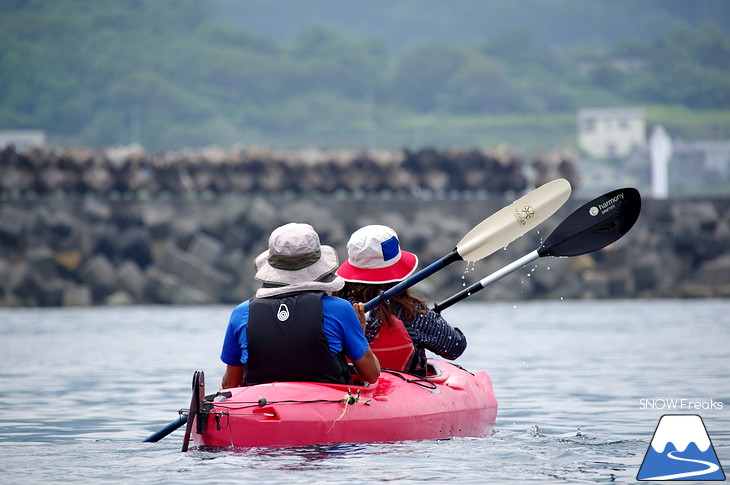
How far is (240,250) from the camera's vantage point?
2789 centimetres

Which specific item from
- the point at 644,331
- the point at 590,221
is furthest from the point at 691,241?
the point at 590,221

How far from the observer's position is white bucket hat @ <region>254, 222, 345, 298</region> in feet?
28.3

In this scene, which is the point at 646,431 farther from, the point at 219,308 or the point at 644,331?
the point at 219,308

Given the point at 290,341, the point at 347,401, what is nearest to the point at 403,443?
the point at 347,401

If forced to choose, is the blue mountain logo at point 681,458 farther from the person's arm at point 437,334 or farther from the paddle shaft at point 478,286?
the paddle shaft at point 478,286

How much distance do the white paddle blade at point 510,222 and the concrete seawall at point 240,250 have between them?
14439 mm

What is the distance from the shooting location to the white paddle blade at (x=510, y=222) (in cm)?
1107

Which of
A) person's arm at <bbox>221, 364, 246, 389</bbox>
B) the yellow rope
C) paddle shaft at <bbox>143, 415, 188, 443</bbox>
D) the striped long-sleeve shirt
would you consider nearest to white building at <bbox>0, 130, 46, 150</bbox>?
paddle shaft at <bbox>143, 415, 188, 443</bbox>

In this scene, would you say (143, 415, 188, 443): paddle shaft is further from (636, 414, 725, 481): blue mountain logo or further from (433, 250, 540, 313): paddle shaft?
(636, 414, 725, 481): blue mountain logo

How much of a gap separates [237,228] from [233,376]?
1931cm

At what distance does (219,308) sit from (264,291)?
17927 mm

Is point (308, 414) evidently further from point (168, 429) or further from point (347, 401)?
point (168, 429)

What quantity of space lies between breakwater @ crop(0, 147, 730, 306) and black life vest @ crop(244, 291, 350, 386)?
17754mm

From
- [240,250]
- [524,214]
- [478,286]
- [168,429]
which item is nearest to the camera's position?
[168,429]
